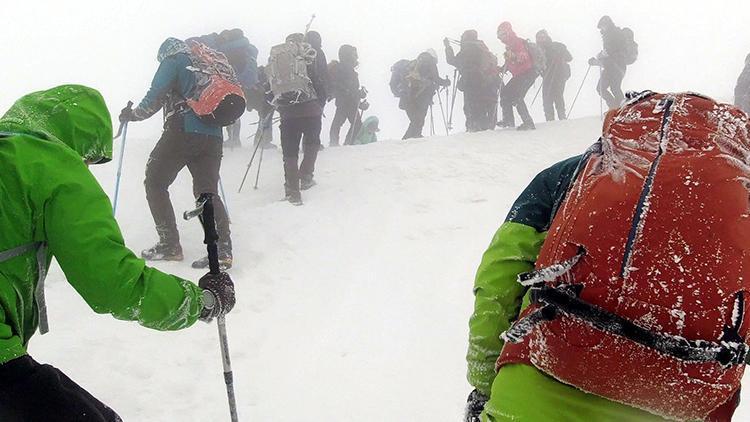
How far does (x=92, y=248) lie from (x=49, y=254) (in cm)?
22

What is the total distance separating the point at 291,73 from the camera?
788 cm

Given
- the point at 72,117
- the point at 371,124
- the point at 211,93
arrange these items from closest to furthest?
the point at 72,117
the point at 211,93
the point at 371,124

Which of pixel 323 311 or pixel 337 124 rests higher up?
pixel 323 311

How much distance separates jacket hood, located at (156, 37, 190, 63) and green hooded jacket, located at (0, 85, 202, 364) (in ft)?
11.7

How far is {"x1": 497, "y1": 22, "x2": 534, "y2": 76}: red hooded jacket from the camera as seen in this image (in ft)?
40.2

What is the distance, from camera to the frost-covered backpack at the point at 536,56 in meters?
12.7

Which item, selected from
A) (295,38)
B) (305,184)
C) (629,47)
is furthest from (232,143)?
(629,47)

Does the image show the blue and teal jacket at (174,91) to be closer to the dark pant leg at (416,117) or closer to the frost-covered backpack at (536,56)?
the dark pant leg at (416,117)

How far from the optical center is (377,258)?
254 inches

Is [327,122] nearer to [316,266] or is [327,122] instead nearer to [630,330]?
[316,266]

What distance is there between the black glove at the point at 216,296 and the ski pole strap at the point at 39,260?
0.54 meters

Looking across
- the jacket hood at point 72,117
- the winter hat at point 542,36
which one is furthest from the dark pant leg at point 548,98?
A: the jacket hood at point 72,117

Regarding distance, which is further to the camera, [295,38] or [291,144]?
[295,38]

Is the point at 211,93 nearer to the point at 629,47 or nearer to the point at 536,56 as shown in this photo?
the point at 536,56
